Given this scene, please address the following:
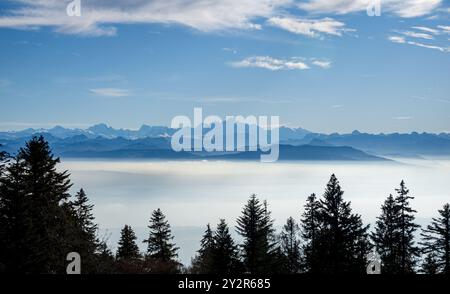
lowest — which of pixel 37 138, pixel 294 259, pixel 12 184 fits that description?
pixel 294 259

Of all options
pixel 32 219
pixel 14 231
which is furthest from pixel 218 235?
pixel 14 231

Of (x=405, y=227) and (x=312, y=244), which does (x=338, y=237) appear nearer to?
(x=312, y=244)

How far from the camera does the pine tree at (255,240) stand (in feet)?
155

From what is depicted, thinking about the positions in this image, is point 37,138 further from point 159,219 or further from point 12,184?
point 159,219

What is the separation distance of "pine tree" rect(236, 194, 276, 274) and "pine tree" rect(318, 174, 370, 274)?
10392 millimetres

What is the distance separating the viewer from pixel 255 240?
4806 cm

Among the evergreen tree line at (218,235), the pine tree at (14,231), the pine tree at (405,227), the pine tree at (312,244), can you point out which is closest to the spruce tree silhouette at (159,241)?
the evergreen tree line at (218,235)

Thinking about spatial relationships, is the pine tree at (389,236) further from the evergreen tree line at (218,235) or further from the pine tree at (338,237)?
the pine tree at (338,237)

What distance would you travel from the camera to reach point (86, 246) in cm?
3231
